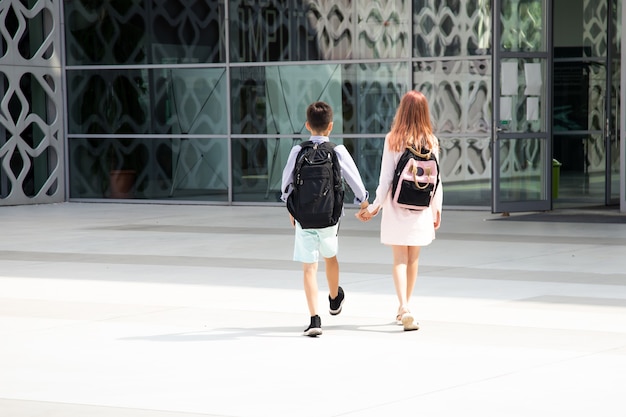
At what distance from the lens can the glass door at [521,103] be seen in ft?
60.4

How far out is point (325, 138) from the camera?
8.45 m

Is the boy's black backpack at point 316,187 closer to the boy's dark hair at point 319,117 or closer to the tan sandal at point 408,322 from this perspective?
the boy's dark hair at point 319,117

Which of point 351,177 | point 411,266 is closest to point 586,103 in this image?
point 411,266

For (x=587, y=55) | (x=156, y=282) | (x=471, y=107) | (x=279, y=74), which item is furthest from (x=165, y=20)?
(x=156, y=282)

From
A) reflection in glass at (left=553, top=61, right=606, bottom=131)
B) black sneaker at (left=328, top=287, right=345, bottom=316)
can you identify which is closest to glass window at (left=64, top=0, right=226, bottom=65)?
reflection in glass at (left=553, top=61, right=606, bottom=131)

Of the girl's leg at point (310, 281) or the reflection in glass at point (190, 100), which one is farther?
the reflection in glass at point (190, 100)

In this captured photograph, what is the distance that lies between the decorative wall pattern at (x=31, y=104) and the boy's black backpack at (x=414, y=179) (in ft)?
51.2

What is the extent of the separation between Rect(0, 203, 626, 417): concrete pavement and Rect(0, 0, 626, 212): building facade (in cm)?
525

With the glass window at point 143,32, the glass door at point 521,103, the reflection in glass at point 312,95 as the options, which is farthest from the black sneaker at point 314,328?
the glass window at point 143,32

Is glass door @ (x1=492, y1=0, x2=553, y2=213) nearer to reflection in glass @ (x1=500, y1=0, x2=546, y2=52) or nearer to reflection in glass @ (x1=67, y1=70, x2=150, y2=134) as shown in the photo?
reflection in glass @ (x1=500, y1=0, x2=546, y2=52)

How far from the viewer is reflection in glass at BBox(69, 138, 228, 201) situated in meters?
22.7

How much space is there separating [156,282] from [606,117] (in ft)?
40.1

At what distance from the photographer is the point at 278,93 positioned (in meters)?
22.0

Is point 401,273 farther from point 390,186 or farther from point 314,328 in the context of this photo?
point 314,328
